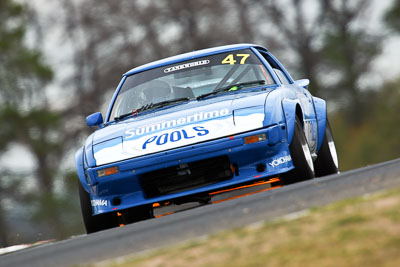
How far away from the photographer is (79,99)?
103ft

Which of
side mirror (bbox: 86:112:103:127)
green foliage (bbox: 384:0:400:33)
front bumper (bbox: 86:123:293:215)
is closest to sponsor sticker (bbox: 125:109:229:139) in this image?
front bumper (bbox: 86:123:293:215)

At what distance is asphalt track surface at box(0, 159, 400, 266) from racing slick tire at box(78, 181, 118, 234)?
1.43m

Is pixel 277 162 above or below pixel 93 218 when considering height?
above

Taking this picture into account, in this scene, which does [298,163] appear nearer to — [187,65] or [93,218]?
[93,218]

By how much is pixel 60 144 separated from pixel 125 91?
955 inches

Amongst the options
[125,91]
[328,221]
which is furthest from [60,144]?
[328,221]

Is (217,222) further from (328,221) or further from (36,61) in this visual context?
(36,61)

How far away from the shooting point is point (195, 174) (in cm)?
608

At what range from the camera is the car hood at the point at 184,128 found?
6.01 metres

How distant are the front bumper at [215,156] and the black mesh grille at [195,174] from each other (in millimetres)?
34

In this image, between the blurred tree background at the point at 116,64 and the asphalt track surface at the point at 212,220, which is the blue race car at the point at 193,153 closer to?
the asphalt track surface at the point at 212,220

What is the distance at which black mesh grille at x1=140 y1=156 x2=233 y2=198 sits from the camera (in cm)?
606

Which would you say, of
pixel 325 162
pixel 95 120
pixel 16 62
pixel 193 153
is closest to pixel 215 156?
pixel 193 153

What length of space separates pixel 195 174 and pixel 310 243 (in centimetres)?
273
